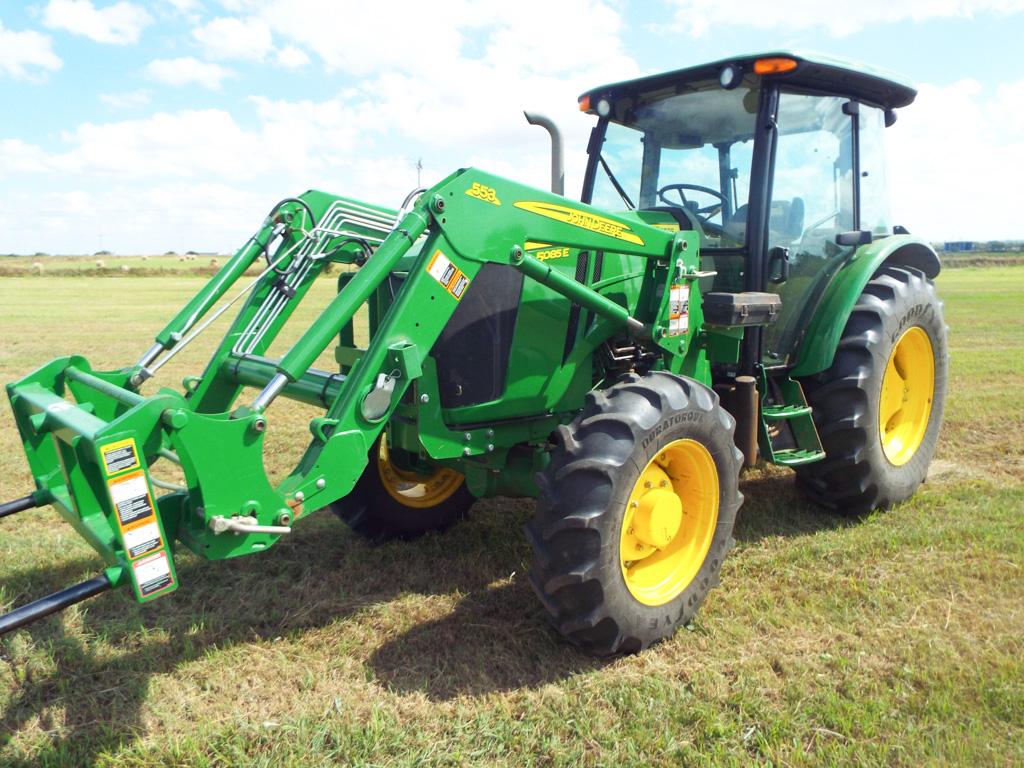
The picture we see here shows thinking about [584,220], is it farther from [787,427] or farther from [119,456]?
[119,456]

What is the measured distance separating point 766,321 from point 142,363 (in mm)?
3060

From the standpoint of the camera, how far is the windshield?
452 cm

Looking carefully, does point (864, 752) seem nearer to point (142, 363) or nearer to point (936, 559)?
point (936, 559)

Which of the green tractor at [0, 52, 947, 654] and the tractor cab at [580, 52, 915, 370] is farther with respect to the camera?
the tractor cab at [580, 52, 915, 370]

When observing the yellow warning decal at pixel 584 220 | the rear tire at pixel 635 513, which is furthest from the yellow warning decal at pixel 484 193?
the rear tire at pixel 635 513

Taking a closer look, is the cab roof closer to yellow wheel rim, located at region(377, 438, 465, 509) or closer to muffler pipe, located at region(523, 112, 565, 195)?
muffler pipe, located at region(523, 112, 565, 195)

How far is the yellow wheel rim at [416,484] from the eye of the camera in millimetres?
4547

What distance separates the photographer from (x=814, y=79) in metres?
4.54

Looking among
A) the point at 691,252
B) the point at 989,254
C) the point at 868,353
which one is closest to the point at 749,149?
the point at 691,252

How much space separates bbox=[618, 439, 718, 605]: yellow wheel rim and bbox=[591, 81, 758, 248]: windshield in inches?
59.1

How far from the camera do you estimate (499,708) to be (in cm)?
297

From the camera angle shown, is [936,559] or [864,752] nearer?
[864,752]

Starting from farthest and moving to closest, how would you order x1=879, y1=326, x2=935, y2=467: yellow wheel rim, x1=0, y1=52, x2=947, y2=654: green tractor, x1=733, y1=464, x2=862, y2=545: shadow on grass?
x1=879, y1=326, x2=935, y2=467: yellow wheel rim, x1=733, y1=464, x2=862, y2=545: shadow on grass, x1=0, y1=52, x2=947, y2=654: green tractor

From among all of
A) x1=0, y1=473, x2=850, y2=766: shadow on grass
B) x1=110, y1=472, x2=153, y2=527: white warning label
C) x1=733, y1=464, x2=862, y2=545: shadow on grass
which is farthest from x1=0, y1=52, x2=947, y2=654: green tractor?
x1=0, y1=473, x2=850, y2=766: shadow on grass
